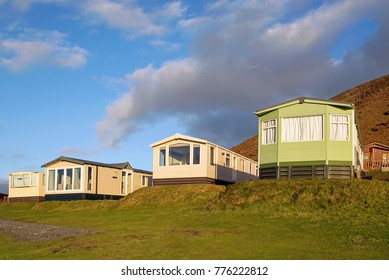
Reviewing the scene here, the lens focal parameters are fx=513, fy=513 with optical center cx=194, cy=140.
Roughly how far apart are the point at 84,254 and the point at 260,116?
2019cm

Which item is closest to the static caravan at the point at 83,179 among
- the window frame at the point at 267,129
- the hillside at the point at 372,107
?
the window frame at the point at 267,129

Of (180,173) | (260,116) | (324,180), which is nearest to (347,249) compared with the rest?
(324,180)

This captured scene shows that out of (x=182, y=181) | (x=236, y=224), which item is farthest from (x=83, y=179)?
(x=236, y=224)

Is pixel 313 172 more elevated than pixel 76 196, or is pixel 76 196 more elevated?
pixel 313 172

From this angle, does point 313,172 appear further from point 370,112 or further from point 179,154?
point 370,112

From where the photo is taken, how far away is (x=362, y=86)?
438ft

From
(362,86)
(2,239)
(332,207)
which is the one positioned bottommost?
(2,239)

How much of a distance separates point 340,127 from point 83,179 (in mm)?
23741

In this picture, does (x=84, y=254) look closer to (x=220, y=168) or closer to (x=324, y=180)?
(x=324, y=180)

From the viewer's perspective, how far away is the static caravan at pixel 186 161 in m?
39.4

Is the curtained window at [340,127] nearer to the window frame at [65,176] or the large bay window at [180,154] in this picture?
the large bay window at [180,154]

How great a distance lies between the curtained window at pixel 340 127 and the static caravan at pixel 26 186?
33637 mm

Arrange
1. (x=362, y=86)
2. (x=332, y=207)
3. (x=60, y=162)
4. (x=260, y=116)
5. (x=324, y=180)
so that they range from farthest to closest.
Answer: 1. (x=362, y=86)
2. (x=60, y=162)
3. (x=260, y=116)
4. (x=324, y=180)
5. (x=332, y=207)

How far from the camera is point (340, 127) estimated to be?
32312mm
